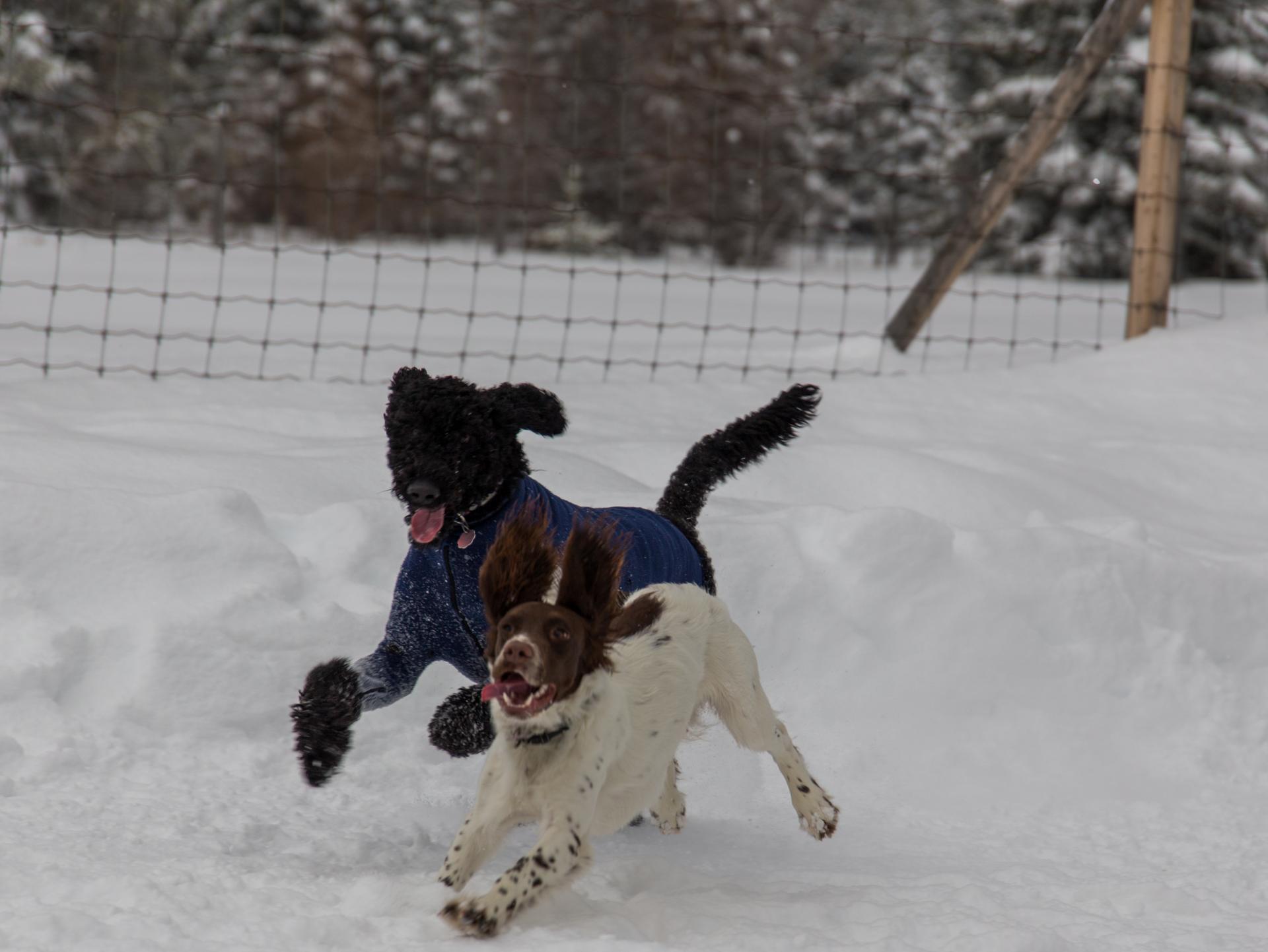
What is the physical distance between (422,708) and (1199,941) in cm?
194

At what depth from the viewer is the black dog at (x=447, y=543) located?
2756 millimetres

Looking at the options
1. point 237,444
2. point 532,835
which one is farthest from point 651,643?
point 237,444

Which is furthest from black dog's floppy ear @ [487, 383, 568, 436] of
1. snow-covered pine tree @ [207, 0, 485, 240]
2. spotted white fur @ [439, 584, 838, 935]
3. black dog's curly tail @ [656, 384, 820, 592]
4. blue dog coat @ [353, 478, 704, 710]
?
snow-covered pine tree @ [207, 0, 485, 240]

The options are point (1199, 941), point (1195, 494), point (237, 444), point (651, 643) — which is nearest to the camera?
point (1199, 941)

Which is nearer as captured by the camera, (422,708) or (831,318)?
(422,708)

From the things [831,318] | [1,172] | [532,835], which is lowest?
[532,835]

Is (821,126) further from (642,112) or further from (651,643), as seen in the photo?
(651,643)

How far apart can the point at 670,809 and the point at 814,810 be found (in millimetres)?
337

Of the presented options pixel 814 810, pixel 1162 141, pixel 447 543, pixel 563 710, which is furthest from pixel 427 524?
pixel 1162 141

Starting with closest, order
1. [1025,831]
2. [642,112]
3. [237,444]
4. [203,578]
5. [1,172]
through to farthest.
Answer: [1025,831] < [203,578] < [237,444] < [1,172] < [642,112]

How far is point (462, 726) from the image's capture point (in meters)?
2.89

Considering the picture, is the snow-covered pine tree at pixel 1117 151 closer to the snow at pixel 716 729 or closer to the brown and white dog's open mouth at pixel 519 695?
the snow at pixel 716 729

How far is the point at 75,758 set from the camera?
10.0 feet

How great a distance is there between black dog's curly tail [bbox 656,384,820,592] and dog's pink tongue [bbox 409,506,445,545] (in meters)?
0.89
